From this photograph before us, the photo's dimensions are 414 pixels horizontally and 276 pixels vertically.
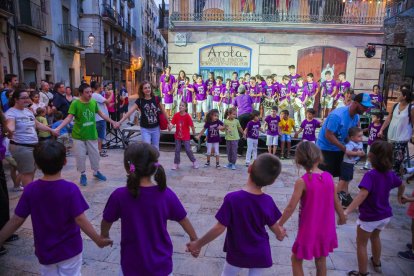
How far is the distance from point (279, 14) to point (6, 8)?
42.0 ft

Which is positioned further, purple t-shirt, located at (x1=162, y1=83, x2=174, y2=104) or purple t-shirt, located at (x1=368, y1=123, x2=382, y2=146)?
purple t-shirt, located at (x1=162, y1=83, x2=174, y2=104)

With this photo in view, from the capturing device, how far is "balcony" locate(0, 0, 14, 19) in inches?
572

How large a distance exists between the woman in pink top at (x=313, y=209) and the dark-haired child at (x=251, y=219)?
38 centimetres

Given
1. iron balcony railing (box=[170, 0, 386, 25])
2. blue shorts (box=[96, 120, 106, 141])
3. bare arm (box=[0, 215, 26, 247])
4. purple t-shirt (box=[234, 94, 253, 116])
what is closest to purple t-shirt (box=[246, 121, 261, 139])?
purple t-shirt (box=[234, 94, 253, 116])

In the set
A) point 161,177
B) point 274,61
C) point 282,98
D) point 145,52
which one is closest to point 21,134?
point 161,177

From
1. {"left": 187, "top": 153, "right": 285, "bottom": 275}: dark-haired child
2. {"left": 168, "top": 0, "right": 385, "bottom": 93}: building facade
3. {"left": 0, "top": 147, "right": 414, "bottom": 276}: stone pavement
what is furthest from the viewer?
{"left": 168, "top": 0, "right": 385, "bottom": 93}: building facade

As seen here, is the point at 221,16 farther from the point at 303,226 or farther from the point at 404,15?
the point at 404,15

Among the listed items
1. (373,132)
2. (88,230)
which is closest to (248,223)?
(88,230)

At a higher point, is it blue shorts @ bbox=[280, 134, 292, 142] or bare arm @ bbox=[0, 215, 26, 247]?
bare arm @ bbox=[0, 215, 26, 247]

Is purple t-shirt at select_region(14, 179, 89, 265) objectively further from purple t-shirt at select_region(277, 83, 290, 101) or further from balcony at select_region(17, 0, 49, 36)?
balcony at select_region(17, 0, 49, 36)

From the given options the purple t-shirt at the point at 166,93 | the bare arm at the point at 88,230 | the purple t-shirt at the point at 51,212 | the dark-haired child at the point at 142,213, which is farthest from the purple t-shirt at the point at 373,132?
the purple t-shirt at the point at 166,93

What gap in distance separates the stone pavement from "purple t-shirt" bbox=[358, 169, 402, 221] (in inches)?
29.5

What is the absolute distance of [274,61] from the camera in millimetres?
15383

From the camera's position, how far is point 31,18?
1756 cm
